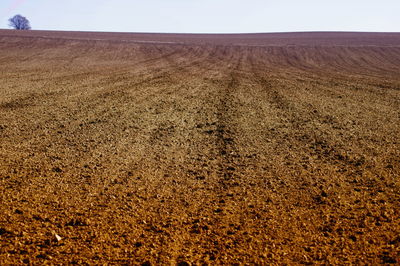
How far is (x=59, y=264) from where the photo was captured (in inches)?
106

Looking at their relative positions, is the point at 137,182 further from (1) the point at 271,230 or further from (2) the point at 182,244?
(1) the point at 271,230

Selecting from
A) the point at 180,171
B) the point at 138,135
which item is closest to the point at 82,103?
the point at 138,135

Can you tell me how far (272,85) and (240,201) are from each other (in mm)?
9331

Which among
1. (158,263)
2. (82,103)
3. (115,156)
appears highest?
(82,103)

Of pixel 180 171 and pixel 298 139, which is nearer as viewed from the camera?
pixel 180 171

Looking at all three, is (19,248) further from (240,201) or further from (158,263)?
(240,201)

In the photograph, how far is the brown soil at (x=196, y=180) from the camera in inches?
118

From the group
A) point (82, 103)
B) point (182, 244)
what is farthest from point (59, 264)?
point (82, 103)

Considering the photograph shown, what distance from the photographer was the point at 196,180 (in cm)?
445

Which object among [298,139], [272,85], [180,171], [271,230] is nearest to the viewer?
[271,230]

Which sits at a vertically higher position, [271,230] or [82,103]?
[82,103]

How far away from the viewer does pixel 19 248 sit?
285 cm

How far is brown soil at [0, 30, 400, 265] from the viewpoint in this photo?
118 inches

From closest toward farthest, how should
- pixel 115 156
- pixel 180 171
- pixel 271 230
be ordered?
pixel 271 230
pixel 180 171
pixel 115 156
